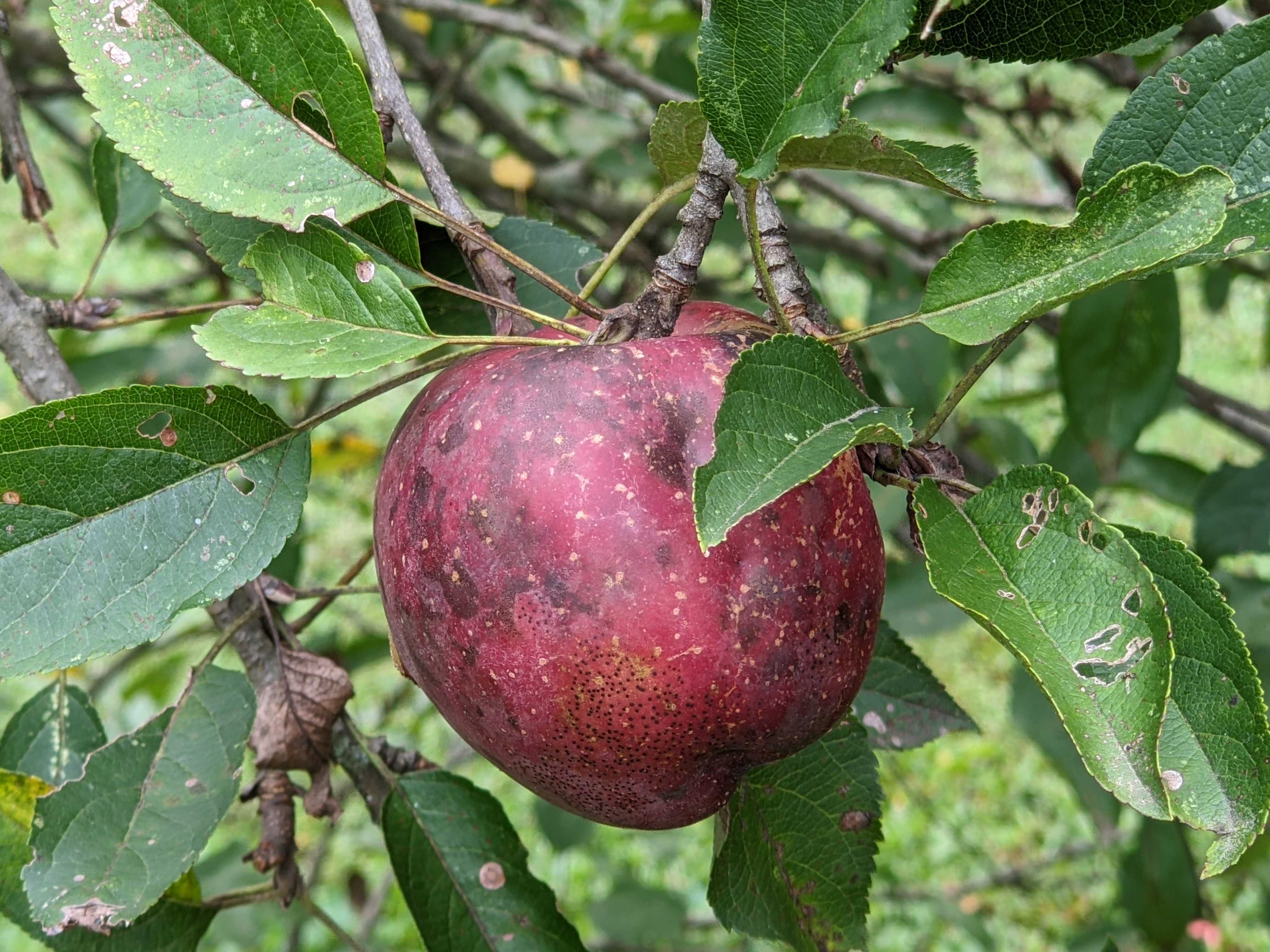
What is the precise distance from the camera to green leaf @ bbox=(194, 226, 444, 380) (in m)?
0.77

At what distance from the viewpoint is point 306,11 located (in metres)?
0.83

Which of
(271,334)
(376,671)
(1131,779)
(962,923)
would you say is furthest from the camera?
(376,671)

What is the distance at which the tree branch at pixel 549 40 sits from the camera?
171 centimetres

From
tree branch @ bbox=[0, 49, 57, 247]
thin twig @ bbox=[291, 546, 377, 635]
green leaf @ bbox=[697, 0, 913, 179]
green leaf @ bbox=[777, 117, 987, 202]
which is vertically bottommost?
thin twig @ bbox=[291, 546, 377, 635]

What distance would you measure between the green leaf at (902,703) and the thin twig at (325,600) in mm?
505

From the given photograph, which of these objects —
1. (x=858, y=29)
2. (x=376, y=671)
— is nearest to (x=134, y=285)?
(x=376, y=671)

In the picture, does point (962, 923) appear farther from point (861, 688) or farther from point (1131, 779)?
point (1131, 779)

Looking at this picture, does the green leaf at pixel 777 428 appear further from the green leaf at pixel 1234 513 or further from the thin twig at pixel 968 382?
the green leaf at pixel 1234 513

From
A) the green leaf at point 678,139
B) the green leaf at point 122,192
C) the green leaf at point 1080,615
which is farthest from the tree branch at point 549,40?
the green leaf at point 1080,615

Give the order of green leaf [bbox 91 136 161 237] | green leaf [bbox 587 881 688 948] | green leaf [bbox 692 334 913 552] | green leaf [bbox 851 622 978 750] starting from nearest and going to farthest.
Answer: green leaf [bbox 692 334 913 552] < green leaf [bbox 851 622 978 750] < green leaf [bbox 91 136 161 237] < green leaf [bbox 587 881 688 948]

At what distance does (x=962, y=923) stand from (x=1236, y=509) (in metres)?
1.17

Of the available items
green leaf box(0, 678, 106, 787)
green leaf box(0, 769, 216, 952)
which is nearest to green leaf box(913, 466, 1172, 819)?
green leaf box(0, 769, 216, 952)

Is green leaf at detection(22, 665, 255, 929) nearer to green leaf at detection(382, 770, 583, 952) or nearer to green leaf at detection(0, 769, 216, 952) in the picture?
green leaf at detection(0, 769, 216, 952)

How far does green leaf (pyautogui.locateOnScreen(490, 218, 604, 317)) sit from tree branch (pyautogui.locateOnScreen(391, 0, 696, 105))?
617 millimetres
